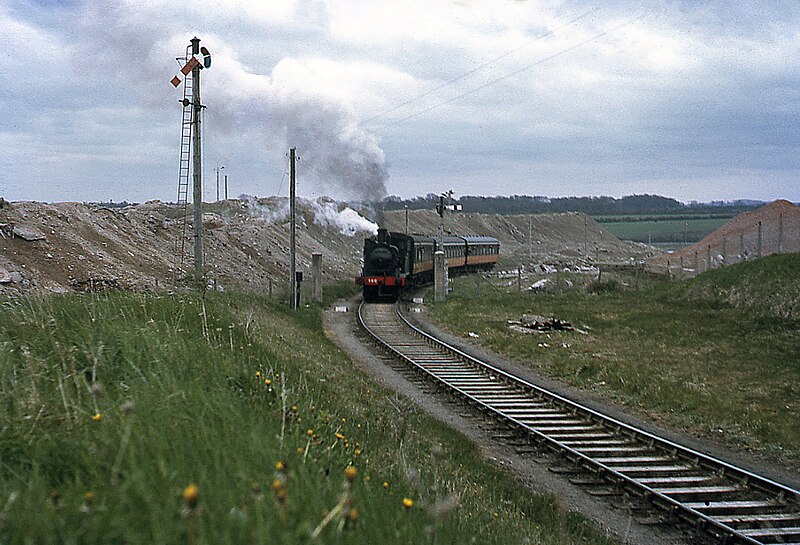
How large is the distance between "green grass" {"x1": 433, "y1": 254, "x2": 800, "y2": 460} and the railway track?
183cm

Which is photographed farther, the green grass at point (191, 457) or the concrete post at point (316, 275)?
the concrete post at point (316, 275)

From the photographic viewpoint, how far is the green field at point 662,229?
12375 cm

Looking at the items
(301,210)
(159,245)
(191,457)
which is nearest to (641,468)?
(191,457)

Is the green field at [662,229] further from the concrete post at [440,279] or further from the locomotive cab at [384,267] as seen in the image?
the concrete post at [440,279]

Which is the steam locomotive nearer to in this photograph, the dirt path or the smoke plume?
the dirt path

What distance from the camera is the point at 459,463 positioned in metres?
11.1

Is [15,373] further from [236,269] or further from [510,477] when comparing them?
[236,269]

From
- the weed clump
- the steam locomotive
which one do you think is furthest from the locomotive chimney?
the weed clump

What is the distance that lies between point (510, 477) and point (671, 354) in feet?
39.7

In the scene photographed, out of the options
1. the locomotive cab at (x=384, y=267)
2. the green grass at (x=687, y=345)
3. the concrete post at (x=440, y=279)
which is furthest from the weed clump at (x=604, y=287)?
the locomotive cab at (x=384, y=267)

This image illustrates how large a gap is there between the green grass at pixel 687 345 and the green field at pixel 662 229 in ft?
273

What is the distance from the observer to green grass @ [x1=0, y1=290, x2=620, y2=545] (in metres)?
3.36

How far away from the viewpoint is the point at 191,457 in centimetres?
420

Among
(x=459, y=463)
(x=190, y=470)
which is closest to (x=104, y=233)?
(x=459, y=463)
